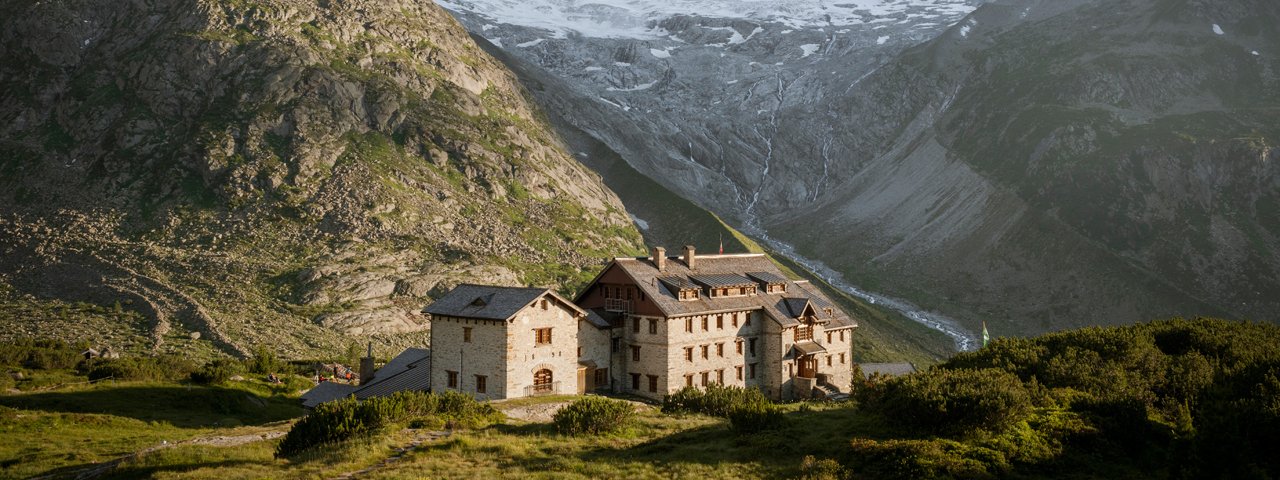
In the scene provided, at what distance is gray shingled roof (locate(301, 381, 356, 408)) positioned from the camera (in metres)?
56.0

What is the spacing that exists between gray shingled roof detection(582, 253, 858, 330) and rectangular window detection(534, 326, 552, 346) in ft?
28.2

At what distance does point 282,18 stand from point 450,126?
33532mm

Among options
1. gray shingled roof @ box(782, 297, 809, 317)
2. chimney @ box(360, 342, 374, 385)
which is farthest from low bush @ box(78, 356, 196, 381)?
gray shingled roof @ box(782, 297, 809, 317)

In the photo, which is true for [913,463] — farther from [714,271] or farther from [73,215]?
[73,215]

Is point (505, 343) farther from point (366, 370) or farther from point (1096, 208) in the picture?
point (1096, 208)

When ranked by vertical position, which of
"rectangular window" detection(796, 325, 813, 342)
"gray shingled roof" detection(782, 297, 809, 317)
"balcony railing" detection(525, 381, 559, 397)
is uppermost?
"gray shingled roof" detection(782, 297, 809, 317)

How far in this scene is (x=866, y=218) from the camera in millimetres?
186750

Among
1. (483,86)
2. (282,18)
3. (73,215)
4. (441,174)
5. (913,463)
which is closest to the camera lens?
(913,463)

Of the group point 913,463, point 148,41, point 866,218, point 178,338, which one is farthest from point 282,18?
point 913,463

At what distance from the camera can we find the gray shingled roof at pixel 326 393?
56.0 m

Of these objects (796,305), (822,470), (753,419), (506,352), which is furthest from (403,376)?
(822,470)

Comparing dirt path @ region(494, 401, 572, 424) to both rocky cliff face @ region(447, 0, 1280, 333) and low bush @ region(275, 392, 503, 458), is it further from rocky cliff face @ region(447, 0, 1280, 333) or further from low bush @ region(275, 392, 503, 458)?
rocky cliff face @ region(447, 0, 1280, 333)

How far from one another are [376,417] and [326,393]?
68.6ft

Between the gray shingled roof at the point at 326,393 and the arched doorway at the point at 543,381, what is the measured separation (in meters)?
12.4
